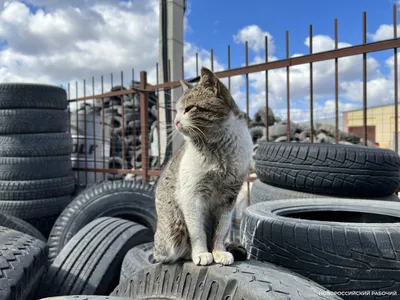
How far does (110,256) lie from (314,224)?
1516 mm

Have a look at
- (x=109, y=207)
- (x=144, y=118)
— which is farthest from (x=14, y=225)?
(x=144, y=118)

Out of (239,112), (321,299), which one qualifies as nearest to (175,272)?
(321,299)

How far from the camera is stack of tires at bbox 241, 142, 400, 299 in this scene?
1.21m

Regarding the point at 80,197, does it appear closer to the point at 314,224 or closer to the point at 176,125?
the point at 176,125

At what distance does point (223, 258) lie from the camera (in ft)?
3.87

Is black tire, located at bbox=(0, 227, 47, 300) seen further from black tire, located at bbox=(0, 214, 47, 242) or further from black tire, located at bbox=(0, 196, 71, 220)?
black tire, located at bbox=(0, 196, 71, 220)

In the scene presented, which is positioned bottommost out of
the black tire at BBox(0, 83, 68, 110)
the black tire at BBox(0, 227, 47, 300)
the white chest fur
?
the black tire at BBox(0, 227, 47, 300)

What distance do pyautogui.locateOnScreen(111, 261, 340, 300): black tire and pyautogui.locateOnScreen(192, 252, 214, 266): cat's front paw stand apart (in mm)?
17

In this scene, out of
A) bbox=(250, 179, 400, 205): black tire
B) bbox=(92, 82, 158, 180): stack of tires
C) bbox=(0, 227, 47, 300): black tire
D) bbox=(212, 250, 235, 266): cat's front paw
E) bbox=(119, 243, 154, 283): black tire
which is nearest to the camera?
bbox=(212, 250, 235, 266): cat's front paw

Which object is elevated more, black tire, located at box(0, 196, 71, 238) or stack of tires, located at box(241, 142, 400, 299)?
stack of tires, located at box(241, 142, 400, 299)

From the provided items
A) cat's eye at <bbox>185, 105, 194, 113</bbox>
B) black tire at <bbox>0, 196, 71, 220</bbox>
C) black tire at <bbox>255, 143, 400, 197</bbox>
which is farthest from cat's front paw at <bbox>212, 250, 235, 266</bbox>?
black tire at <bbox>0, 196, 71, 220</bbox>

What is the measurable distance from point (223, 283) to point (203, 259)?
0.45 ft

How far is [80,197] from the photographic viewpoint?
3.20 metres

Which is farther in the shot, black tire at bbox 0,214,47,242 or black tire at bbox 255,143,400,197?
black tire at bbox 0,214,47,242
